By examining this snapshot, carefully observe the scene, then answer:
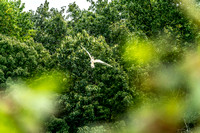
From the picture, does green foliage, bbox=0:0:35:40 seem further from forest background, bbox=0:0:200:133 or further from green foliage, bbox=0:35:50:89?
green foliage, bbox=0:35:50:89

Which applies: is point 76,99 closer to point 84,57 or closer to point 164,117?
point 84,57

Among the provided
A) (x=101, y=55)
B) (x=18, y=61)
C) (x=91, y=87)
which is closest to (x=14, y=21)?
(x=18, y=61)

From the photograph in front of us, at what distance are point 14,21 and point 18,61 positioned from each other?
633cm

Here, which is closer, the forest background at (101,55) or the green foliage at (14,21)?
the forest background at (101,55)

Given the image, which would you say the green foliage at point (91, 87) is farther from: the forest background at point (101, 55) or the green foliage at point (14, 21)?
the green foliage at point (14, 21)

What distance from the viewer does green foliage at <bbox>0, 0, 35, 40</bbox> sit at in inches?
867

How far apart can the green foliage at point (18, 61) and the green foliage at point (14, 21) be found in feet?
11.4

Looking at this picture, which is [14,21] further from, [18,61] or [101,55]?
[101,55]

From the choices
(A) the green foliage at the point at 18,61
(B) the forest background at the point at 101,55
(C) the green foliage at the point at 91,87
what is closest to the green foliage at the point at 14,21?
(B) the forest background at the point at 101,55

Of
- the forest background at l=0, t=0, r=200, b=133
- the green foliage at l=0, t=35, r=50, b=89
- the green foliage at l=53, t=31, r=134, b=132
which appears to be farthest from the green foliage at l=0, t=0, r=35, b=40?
the green foliage at l=53, t=31, r=134, b=132

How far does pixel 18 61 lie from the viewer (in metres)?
18.0

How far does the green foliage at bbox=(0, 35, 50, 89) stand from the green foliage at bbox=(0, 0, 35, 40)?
3.47 metres

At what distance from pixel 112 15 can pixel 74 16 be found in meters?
7.85

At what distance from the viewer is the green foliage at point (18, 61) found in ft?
54.2
